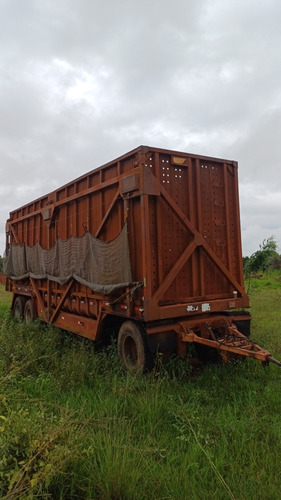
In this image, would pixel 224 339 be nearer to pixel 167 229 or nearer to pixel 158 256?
pixel 158 256

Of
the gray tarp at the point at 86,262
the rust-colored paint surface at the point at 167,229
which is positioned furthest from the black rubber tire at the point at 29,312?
the rust-colored paint surface at the point at 167,229

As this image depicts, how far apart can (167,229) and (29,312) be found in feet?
19.7

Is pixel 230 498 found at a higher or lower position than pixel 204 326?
lower

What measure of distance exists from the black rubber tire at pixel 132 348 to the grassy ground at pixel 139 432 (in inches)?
7.4

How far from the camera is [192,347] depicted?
5.29 meters

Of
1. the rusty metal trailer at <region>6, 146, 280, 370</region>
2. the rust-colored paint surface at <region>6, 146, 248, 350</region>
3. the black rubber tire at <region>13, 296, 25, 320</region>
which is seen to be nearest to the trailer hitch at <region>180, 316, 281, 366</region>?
the rusty metal trailer at <region>6, 146, 280, 370</region>

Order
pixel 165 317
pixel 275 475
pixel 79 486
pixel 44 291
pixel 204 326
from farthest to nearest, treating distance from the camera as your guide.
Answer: pixel 44 291
pixel 204 326
pixel 165 317
pixel 275 475
pixel 79 486

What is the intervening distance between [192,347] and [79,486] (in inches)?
122

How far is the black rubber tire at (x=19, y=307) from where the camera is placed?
10383mm

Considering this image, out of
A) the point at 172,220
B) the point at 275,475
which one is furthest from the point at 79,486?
the point at 172,220

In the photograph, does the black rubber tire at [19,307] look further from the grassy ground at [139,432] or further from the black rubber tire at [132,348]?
the black rubber tire at [132,348]

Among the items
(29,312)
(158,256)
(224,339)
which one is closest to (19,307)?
(29,312)

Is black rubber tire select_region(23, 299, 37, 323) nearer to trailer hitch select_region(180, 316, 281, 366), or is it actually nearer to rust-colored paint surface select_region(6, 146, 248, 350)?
rust-colored paint surface select_region(6, 146, 248, 350)

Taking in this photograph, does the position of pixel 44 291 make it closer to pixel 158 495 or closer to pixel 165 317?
pixel 165 317
